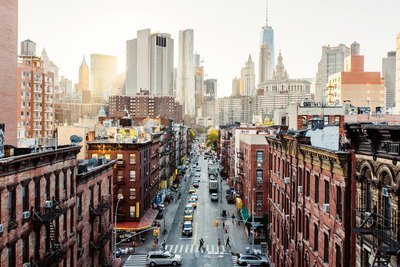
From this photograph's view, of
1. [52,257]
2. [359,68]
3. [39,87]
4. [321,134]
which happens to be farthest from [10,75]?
[359,68]

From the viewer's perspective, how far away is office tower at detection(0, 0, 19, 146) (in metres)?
79.2

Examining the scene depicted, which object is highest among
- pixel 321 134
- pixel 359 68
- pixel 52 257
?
pixel 359 68

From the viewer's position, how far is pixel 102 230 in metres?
47.1

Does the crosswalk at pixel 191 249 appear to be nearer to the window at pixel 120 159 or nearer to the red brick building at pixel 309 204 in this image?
the red brick building at pixel 309 204

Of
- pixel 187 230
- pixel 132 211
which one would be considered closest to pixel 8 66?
pixel 132 211

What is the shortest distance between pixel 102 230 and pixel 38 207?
58.4 ft

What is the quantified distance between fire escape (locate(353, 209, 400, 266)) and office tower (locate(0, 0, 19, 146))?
2744 inches

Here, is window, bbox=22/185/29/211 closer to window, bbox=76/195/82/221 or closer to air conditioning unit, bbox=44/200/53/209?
air conditioning unit, bbox=44/200/53/209

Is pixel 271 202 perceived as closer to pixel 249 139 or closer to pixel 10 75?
pixel 249 139

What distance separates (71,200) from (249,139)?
136 feet

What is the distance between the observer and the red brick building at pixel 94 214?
132ft

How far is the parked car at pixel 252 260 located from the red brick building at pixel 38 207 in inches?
924

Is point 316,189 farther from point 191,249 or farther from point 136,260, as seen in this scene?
Result: point 191,249

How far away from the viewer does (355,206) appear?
24.6m
